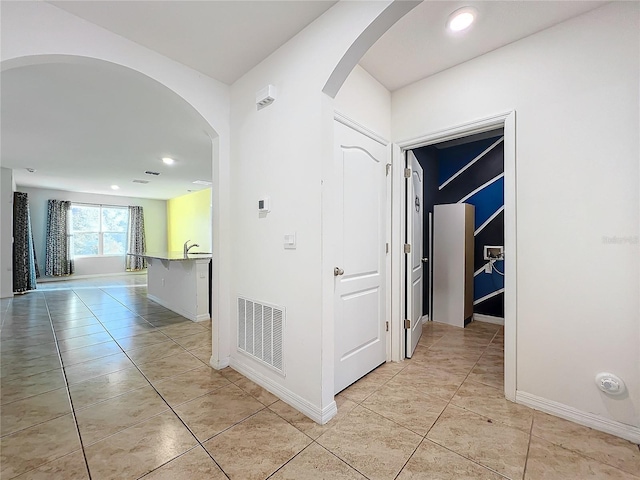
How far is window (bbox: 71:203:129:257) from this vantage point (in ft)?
26.3

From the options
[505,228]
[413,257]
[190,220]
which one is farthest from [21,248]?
[505,228]

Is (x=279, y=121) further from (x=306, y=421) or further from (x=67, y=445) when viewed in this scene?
(x=67, y=445)

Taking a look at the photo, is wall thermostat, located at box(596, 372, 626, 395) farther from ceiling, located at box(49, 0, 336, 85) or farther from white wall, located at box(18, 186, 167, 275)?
white wall, located at box(18, 186, 167, 275)

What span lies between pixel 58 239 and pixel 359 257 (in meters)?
9.15

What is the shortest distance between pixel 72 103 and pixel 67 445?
3.07 metres

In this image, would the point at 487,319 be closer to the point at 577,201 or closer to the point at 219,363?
the point at 577,201

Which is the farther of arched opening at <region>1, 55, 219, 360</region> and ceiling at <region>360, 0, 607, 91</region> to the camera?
arched opening at <region>1, 55, 219, 360</region>

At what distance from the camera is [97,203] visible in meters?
8.24

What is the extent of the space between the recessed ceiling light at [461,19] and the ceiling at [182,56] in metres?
0.04

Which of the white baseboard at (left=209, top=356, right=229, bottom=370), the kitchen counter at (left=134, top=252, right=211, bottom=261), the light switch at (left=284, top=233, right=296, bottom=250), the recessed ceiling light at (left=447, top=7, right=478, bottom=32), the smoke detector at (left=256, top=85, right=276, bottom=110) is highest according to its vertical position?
the recessed ceiling light at (left=447, top=7, right=478, bottom=32)

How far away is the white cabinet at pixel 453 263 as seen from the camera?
11.9 feet

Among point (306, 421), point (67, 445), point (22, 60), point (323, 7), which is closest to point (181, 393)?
point (67, 445)

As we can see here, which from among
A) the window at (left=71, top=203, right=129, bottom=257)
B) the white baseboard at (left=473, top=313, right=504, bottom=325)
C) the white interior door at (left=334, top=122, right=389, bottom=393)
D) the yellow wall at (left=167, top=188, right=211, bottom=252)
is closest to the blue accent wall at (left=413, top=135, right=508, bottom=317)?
the white baseboard at (left=473, top=313, right=504, bottom=325)

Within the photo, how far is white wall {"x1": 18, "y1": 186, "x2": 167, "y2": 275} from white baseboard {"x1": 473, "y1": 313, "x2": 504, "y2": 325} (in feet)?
31.4
